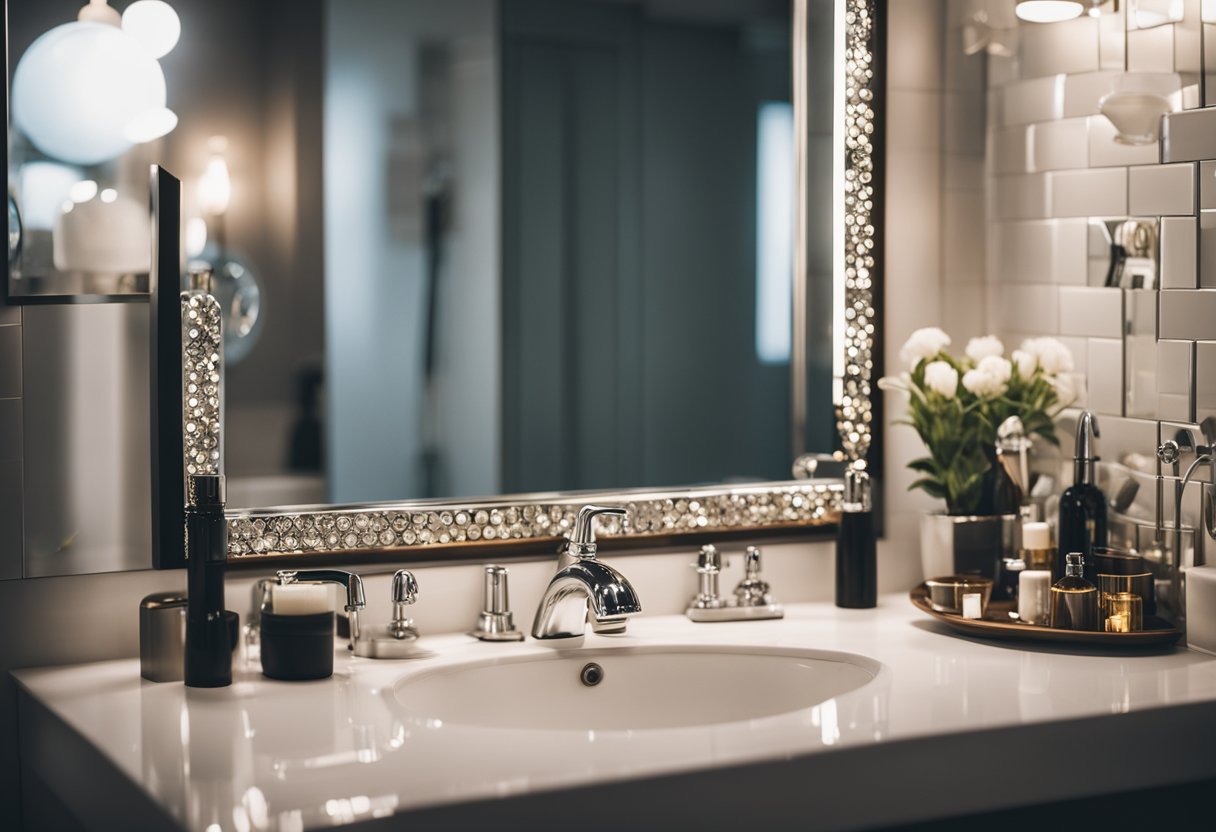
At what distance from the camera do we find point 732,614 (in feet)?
5.42

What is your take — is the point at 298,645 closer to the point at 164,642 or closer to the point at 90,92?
the point at 164,642

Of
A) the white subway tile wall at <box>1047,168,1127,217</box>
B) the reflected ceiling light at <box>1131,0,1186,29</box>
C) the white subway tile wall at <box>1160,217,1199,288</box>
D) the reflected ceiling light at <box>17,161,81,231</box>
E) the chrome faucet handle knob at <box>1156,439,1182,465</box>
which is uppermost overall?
the reflected ceiling light at <box>1131,0,1186,29</box>

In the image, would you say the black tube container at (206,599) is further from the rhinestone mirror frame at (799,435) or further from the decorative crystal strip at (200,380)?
the rhinestone mirror frame at (799,435)

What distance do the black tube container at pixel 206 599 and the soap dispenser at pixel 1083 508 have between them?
3.22 feet

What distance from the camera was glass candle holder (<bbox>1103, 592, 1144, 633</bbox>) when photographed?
1521mm

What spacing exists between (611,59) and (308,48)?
1.21 ft

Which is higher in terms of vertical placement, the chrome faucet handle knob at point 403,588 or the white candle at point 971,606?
the chrome faucet handle knob at point 403,588

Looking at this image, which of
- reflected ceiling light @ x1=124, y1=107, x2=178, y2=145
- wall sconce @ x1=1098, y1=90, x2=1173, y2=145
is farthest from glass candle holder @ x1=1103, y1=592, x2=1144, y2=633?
reflected ceiling light @ x1=124, y1=107, x2=178, y2=145

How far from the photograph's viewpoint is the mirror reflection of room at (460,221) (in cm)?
145

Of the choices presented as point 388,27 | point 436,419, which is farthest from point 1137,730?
point 388,27

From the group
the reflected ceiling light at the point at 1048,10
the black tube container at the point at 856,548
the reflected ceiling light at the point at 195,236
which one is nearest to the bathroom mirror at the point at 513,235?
the reflected ceiling light at the point at 195,236

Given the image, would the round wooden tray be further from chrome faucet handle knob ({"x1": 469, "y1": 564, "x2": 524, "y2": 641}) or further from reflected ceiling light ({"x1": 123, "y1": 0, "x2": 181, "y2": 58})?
→ reflected ceiling light ({"x1": 123, "y1": 0, "x2": 181, "y2": 58})

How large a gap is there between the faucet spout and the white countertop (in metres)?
0.03

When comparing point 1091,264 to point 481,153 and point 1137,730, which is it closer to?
point 1137,730
